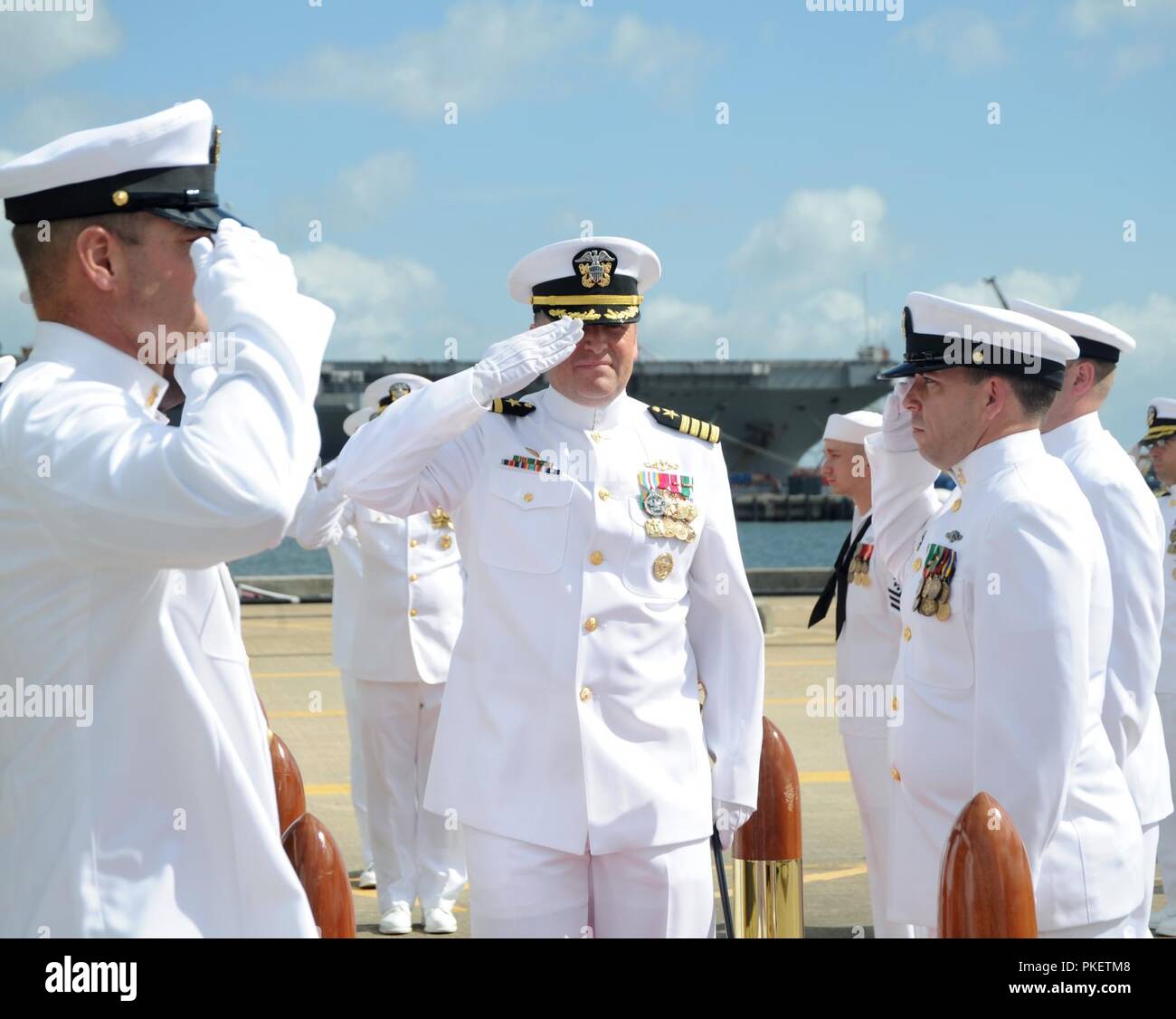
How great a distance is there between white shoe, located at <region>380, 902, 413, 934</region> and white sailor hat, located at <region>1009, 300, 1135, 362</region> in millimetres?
3495

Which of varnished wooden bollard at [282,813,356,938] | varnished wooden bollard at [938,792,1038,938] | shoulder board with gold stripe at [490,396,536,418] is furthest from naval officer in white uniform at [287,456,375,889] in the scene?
varnished wooden bollard at [938,792,1038,938]

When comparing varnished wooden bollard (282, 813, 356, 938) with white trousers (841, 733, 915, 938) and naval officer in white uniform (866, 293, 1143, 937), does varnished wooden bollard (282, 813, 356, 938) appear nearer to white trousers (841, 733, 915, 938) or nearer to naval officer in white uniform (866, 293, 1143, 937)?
naval officer in white uniform (866, 293, 1143, 937)

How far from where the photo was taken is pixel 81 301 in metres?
2.00

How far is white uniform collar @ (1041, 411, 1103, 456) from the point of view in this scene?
426cm

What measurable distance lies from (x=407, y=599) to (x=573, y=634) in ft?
10.6

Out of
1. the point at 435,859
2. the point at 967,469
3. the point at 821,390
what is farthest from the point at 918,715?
the point at 821,390

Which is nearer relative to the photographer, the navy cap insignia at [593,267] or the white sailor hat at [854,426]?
the navy cap insignia at [593,267]

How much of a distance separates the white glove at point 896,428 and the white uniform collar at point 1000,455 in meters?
1.08

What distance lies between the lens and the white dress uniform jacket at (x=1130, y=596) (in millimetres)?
3816

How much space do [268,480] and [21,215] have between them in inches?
22.9

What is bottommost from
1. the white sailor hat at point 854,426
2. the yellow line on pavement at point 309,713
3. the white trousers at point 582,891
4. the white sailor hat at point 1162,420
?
the white trousers at point 582,891

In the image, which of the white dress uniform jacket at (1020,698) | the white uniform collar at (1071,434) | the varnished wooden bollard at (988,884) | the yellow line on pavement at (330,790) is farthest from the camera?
the yellow line on pavement at (330,790)

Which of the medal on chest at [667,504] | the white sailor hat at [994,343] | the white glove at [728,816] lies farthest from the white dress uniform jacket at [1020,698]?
the medal on chest at [667,504]

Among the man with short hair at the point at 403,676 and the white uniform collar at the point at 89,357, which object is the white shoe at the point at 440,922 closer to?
the man with short hair at the point at 403,676
